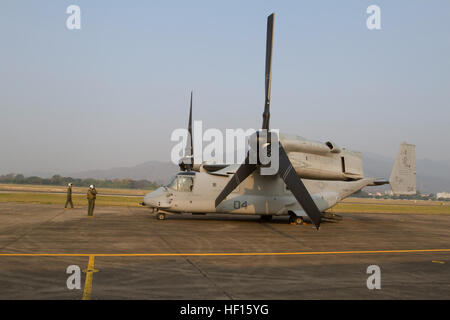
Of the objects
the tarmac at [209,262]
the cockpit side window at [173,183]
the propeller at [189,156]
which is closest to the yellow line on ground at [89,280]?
the tarmac at [209,262]

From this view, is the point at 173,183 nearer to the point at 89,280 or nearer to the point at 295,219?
the point at 295,219

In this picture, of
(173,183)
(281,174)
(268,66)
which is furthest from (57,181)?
(281,174)

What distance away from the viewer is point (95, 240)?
12.4 metres

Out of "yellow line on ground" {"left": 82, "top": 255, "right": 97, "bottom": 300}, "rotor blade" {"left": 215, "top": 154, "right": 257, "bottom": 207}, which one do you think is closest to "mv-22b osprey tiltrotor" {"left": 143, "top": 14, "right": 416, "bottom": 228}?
"rotor blade" {"left": 215, "top": 154, "right": 257, "bottom": 207}

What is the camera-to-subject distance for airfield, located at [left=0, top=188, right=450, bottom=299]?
6965 mm

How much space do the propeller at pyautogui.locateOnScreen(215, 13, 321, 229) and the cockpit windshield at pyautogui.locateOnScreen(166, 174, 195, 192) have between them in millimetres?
1836

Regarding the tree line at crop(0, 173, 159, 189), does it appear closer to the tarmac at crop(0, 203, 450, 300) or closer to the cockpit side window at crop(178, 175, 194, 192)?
the cockpit side window at crop(178, 175, 194, 192)

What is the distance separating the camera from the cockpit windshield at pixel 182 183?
19.5m

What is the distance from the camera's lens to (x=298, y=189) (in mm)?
15102

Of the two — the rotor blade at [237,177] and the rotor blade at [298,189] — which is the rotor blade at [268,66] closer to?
the rotor blade at [298,189]

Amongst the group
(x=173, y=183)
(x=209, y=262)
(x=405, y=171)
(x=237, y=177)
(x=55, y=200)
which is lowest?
(x=55, y=200)

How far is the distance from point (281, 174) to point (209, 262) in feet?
23.7
